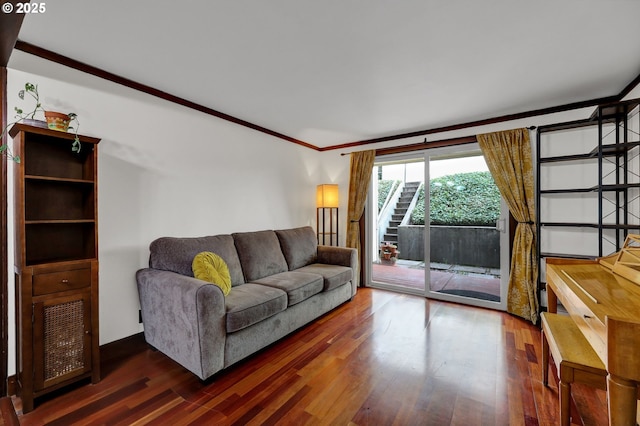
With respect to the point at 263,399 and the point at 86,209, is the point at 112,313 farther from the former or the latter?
the point at 263,399

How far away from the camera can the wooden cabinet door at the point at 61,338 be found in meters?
1.64

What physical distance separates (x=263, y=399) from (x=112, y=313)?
58.7 inches

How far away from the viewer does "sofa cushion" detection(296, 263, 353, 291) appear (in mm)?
3029

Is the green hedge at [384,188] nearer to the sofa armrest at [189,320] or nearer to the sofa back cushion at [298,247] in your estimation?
the sofa back cushion at [298,247]

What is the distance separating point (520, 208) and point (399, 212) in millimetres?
2029

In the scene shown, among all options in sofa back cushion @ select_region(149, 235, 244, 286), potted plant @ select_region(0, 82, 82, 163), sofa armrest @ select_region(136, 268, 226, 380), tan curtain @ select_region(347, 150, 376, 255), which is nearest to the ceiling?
potted plant @ select_region(0, 82, 82, 163)

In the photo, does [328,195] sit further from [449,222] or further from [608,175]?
[608,175]

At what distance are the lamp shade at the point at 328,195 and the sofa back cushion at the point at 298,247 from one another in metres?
0.64

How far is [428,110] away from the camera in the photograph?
304cm

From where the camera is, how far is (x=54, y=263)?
172 centimetres

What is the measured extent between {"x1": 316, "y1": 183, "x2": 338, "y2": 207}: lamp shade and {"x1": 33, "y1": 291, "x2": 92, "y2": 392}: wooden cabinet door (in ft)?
10.2

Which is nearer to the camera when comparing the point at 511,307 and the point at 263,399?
the point at 263,399

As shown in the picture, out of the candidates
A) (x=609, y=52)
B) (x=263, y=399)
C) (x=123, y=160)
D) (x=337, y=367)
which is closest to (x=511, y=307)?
(x=337, y=367)

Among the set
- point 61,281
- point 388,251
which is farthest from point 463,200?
point 61,281
